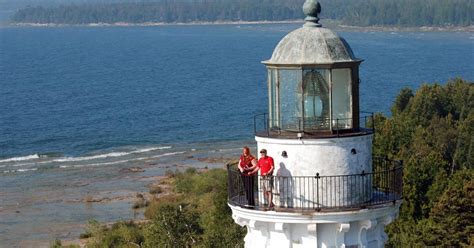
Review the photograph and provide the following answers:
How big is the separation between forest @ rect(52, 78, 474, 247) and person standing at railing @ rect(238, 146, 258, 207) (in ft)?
39.4

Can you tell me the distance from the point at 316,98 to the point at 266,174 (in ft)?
2.82

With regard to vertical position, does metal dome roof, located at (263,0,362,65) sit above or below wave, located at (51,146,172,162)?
above

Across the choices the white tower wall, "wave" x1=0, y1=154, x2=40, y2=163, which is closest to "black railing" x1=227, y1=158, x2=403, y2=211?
the white tower wall

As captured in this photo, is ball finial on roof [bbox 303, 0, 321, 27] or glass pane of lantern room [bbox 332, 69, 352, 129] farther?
ball finial on roof [bbox 303, 0, 321, 27]

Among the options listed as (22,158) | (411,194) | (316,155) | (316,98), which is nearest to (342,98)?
(316,98)

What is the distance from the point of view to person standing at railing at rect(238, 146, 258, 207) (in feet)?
37.0

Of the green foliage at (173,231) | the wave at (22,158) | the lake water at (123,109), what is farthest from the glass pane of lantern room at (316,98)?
the wave at (22,158)

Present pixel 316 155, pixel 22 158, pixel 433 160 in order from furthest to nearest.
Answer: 1. pixel 22 158
2. pixel 433 160
3. pixel 316 155

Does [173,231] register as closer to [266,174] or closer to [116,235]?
[116,235]

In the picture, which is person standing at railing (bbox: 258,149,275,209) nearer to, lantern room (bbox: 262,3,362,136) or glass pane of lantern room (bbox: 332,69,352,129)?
lantern room (bbox: 262,3,362,136)

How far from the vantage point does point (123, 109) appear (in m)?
98.0

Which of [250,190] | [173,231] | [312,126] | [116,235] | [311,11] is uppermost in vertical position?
[311,11]

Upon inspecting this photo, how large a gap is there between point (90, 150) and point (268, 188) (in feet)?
194

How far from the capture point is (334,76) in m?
11.2
